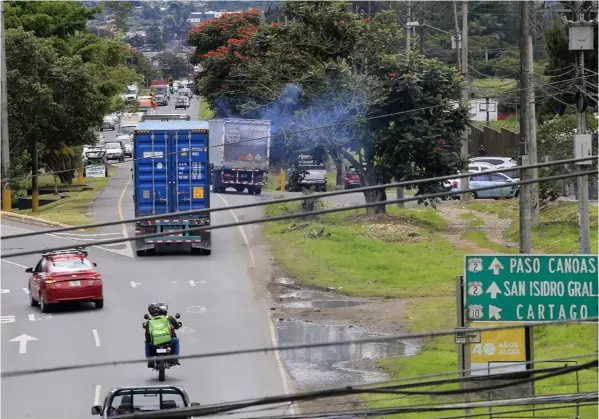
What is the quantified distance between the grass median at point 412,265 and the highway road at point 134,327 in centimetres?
154

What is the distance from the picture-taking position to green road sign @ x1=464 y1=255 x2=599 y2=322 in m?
16.3

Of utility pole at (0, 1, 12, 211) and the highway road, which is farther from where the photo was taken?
utility pole at (0, 1, 12, 211)

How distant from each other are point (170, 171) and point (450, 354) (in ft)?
42.0

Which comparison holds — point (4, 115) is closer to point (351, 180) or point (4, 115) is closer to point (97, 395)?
point (351, 180)

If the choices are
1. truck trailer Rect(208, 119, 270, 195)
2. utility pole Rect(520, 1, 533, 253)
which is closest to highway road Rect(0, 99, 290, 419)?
utility pole Rect(520, 1, 533, 253)

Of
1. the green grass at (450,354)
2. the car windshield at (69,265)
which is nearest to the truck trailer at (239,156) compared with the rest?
the car windshield at (69,265)

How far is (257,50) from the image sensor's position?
49.7 metres

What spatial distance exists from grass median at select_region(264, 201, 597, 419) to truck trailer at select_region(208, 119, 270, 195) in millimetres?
3545

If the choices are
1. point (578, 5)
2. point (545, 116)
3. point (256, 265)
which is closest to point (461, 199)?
point (545, 116)

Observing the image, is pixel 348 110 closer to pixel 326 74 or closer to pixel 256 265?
pixel 326 74

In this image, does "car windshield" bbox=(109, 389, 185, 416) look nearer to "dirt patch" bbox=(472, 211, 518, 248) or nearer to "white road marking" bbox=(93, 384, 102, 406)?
"white road marking" bbox=(93, 384, 102, 406)

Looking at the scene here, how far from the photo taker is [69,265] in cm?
2617

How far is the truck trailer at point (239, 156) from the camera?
4597 cm

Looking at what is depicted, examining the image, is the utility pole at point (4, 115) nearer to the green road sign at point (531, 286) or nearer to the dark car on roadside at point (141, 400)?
the dark car on roadside at point (141, 400)
